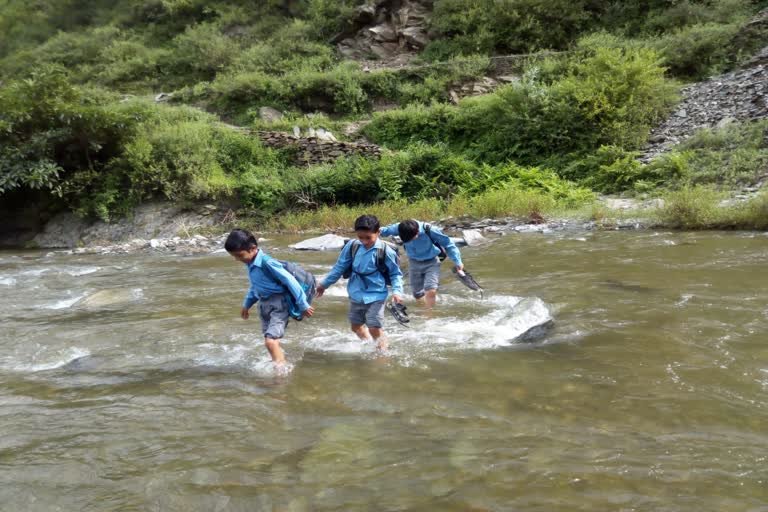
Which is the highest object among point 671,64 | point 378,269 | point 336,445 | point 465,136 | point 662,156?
point 671,64

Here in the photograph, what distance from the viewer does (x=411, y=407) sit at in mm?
3531

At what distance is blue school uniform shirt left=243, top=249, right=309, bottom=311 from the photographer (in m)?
4.60

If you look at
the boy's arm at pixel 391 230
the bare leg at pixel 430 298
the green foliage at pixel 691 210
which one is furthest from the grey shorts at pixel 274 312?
the green foliage at pixel 691 210

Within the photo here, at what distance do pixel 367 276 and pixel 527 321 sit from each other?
1.60m

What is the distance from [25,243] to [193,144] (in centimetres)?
650

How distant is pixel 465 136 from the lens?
62.7ft

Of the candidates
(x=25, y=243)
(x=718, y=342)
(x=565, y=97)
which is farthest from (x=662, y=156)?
(x=25, y=243)

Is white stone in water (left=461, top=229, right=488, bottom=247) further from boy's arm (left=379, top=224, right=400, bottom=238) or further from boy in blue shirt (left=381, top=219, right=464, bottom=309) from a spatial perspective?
boy's arm (left=379, top=224, right=400, bottom=238)

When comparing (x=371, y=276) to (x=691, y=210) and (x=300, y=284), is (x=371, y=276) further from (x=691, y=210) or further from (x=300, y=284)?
(x=691, y=210)

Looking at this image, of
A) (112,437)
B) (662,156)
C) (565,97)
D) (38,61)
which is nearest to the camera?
(112,437)

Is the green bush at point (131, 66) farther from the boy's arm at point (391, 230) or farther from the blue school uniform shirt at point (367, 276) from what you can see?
the blue school uniform shirt at point (367, 276)

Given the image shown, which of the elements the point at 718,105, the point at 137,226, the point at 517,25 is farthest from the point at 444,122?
the point at 137,226

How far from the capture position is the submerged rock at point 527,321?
189 inches

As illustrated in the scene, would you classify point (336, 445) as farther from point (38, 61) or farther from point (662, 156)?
point (38, 61)
